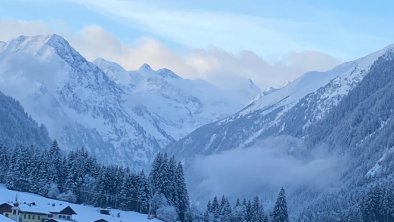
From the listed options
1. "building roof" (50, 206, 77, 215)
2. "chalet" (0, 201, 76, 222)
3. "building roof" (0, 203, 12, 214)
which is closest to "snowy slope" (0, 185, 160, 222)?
"chalet" (0, 201, 76, 222)

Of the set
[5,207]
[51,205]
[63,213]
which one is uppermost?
[51,205]

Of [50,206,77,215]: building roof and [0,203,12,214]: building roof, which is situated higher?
[50,206,77,215]: building roof

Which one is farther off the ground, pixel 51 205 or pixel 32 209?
pixel 51 205

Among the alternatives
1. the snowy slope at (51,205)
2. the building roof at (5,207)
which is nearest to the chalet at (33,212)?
the building roof at (5,207)

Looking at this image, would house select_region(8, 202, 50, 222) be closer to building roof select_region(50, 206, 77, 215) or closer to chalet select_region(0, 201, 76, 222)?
chalet select_region(0, 201, 76, 222)

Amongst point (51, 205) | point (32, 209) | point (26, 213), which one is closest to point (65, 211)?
point (32, 209)

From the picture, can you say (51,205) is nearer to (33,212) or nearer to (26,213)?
(33,212)

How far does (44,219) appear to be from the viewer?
174000 mm

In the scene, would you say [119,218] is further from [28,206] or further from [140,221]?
[28,206]

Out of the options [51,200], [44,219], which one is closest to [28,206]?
[44,219]

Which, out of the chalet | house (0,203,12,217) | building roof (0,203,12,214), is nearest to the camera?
house (0,203,12,217)

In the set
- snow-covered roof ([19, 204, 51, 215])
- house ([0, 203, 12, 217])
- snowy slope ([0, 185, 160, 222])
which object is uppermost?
snowy slope ([0, 185, 160, 222])

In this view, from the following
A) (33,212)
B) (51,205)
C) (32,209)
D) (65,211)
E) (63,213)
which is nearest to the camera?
(33,212)

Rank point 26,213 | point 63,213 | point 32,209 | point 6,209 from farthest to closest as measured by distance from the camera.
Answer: point 63,213 → point 32,209 → point 26,213 → point 6,209
